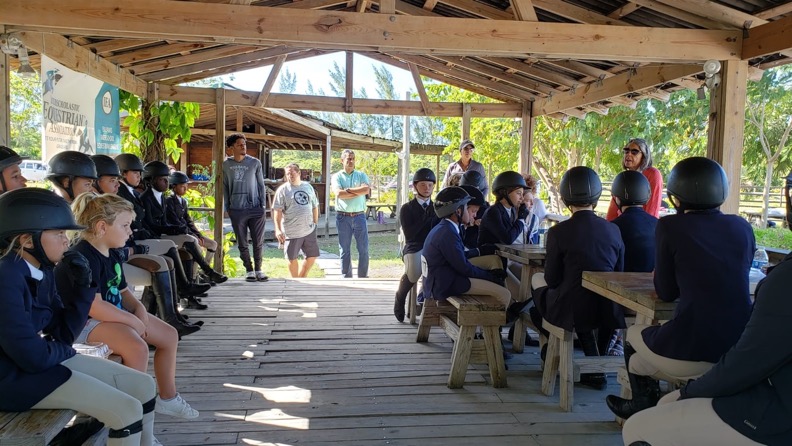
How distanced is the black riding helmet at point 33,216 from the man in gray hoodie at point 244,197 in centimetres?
517

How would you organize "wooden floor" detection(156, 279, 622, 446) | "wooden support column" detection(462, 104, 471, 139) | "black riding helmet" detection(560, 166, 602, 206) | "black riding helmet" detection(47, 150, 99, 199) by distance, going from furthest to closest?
"wooden support column" detection(462, 104, 471, 139), "black riding helmet" detection(47, 150, 99, 199), "black riding helmet" detection(560, 166, 602, 206), "wooden floor" detection(156, 279, 622, 446)

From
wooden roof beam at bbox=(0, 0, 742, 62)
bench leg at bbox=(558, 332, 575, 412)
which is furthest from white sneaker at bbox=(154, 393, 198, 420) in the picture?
wooden roof beam at bbox=(0, 0, 742, 62)

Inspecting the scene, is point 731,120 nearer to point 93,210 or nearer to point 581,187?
point 581,187

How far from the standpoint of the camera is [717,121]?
16.6 ft

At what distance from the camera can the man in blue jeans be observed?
775 cm

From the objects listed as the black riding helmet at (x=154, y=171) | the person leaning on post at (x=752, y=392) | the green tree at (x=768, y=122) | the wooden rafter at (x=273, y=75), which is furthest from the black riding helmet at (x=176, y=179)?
the green tree at (x=768, y=122)

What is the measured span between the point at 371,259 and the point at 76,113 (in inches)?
337

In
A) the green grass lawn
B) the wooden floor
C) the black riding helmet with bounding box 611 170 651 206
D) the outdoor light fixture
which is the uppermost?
the outdoor light fixture

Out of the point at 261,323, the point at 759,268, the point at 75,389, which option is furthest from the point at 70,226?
the point at 759,268

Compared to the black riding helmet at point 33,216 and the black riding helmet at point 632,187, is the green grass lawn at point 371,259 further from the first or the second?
the black riding helmet at point 33,216

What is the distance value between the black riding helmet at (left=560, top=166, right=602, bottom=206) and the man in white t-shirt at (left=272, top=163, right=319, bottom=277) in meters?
4.69

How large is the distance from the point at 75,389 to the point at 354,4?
6.19 meters

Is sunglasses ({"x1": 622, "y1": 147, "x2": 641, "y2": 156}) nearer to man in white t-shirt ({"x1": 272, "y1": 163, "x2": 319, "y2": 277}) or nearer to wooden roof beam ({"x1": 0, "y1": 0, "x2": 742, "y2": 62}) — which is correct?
wooden roof beam ({"x1": 0, "y1": 0, "x2": 742, "y2": 62})

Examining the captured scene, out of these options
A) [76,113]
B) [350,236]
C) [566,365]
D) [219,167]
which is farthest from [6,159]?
[350,236]
